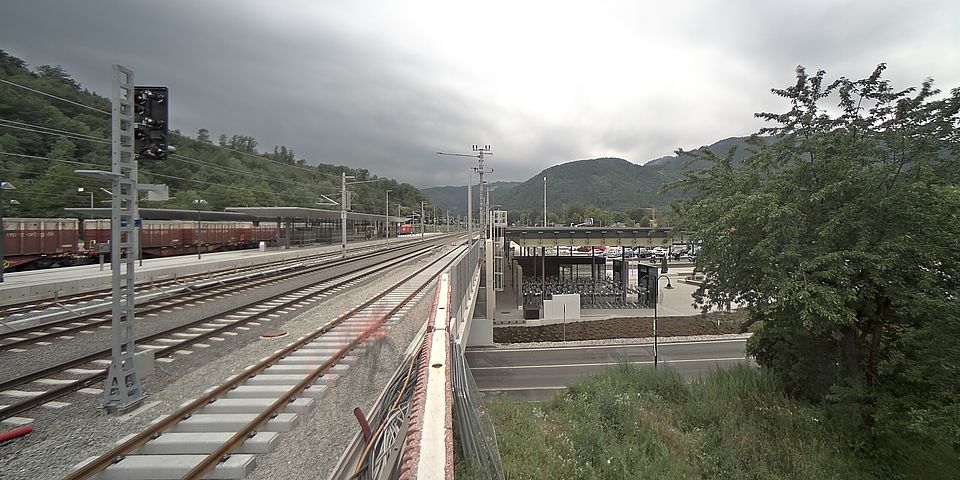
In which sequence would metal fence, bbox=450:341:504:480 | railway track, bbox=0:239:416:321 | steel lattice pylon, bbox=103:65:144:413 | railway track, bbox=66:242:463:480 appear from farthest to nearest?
railway track, bbox=0:239:416:321, steel lattice pylon, bbox=103:65:144:413, railway track, bbox=66:242:463:480, metal fence, bbox=450:341:504:480

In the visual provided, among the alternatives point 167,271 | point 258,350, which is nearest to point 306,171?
point 167,271

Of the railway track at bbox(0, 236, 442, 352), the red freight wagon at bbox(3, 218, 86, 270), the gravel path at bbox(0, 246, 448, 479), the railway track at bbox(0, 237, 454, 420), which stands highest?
the red freight wagon at bbox(3, 218, 86, 270)

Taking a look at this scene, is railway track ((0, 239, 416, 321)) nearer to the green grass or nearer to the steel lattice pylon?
the steel lattice pylon

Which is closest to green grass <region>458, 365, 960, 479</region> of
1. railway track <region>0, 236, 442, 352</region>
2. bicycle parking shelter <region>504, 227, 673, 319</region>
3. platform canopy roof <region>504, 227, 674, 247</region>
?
railway track <region>0, 236, 442, 352</region>

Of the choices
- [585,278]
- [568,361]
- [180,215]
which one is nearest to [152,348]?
[568,361]

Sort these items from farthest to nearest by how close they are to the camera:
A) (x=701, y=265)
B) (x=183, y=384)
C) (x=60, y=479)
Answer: (x=701, y=265)
(x=183, y=384)
(x=60, y=479)

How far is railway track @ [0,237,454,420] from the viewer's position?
21.4 feet

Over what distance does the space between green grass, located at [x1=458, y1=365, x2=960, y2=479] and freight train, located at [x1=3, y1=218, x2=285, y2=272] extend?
58.6 feet

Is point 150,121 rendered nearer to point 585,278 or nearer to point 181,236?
point 181,236

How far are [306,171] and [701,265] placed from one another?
12284 centimetres

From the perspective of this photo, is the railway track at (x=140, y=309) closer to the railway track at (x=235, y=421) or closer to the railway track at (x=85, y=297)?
the railway track at (x=85, y=297)

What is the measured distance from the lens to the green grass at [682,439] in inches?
285

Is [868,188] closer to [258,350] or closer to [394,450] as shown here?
[394,450]

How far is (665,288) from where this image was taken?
41.4m
